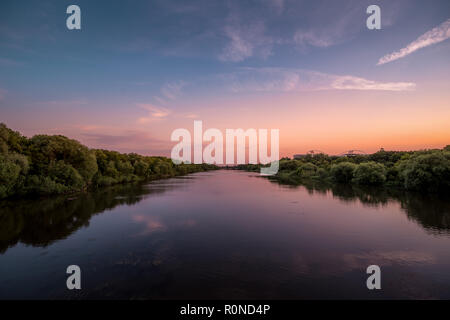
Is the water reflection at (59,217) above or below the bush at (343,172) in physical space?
below

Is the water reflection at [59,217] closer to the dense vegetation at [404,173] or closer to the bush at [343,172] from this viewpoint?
the dense vegetation at [404,173]

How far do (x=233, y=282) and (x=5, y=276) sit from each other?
1104 centimetres

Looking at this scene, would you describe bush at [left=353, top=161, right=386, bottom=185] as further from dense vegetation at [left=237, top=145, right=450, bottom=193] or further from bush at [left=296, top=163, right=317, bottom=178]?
bush at [left=296, top=163, right=317, bottom=178]

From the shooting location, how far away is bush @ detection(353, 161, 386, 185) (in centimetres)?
4684

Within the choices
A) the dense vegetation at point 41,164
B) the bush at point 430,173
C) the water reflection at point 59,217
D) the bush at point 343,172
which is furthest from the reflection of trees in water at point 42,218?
the bush at point 343,172

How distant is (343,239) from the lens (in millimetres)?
14773

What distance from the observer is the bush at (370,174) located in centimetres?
4684

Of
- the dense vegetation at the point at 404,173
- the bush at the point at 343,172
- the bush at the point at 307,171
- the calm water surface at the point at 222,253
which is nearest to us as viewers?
the calm water surface at the point at 222,253

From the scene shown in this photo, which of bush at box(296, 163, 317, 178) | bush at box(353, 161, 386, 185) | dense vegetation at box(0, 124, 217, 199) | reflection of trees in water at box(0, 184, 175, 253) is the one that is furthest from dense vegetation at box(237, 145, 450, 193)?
dense vegetation at box(0, 124, 217, 199)

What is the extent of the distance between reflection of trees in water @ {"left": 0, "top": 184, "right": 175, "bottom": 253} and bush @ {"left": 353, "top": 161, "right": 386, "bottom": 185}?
172 ft

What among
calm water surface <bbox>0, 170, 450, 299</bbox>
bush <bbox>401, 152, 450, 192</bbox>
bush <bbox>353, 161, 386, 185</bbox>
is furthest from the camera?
bush <bbox>353, 161, 386, 185</bbox>

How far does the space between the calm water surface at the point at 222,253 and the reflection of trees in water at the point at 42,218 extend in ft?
0.33

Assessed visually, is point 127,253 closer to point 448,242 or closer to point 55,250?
point 55,250
